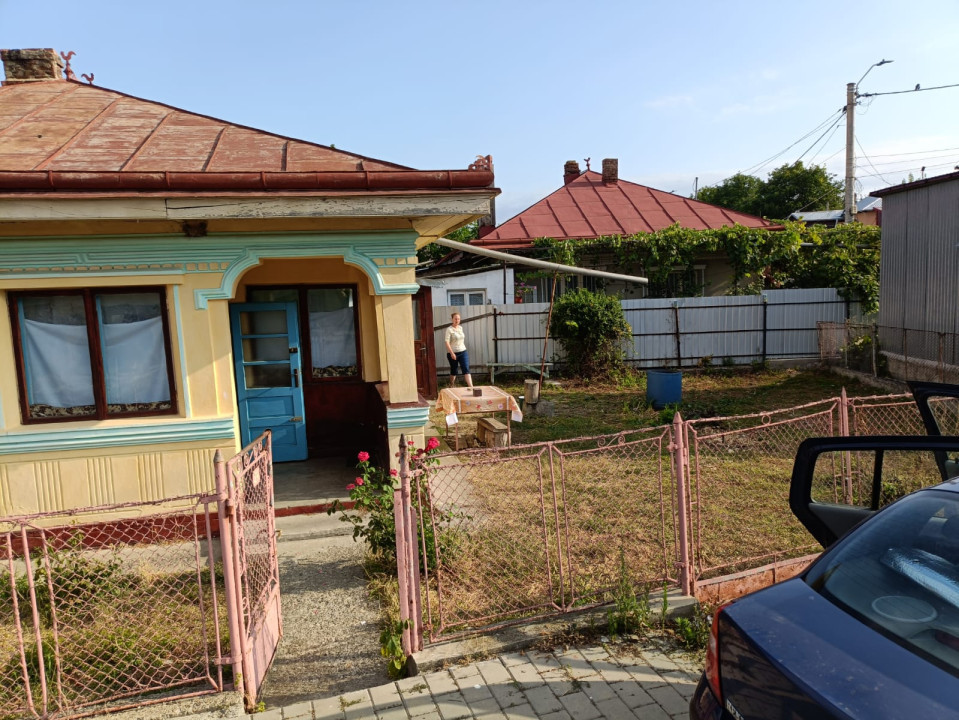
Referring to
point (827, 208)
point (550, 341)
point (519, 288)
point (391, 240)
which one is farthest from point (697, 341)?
point (827, 208)

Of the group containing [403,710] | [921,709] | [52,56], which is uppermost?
[52,56]

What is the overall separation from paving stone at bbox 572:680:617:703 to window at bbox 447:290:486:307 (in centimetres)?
1630

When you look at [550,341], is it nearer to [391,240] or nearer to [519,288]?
[519,288]

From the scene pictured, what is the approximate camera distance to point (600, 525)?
239 inches

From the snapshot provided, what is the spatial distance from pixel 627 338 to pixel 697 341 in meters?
2.03

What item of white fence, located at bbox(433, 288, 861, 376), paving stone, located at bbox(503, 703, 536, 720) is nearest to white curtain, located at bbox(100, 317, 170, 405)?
paving stone, located at bbox(503, 703, 536, 720)

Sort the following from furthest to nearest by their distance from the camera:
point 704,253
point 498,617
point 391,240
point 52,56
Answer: point 704,253 → point 52,56 → point 391,240 → point 498,617

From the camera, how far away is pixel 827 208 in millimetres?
45000

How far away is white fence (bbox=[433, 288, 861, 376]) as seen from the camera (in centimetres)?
1614

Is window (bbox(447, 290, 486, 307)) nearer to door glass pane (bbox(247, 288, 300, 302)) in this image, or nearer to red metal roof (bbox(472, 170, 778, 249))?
red metal roof (bbox(472, 170, 778, 249))

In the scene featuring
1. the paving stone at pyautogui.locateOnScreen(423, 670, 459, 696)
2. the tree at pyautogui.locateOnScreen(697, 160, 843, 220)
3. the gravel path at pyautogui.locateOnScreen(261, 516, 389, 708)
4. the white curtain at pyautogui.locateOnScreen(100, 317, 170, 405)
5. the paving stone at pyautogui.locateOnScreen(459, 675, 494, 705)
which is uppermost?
the tree at pyautogui.locateOnScreen(697, 160, 843, 220)

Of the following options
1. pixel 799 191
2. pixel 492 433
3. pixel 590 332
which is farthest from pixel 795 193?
pixel 492 433

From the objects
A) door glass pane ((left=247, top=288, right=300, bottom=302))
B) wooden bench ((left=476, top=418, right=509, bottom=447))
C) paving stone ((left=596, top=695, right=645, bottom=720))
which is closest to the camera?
paving stone ((left=596, top=695, right=645, bottom=720))

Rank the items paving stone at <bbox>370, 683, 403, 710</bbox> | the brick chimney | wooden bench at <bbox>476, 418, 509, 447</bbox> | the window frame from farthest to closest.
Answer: the brick chimney, wooden bench at <bbox>476, 418, 509, 447</bbox>, the window frame, paving stone at <bbox>370, 683, 403, 710</bbox>
